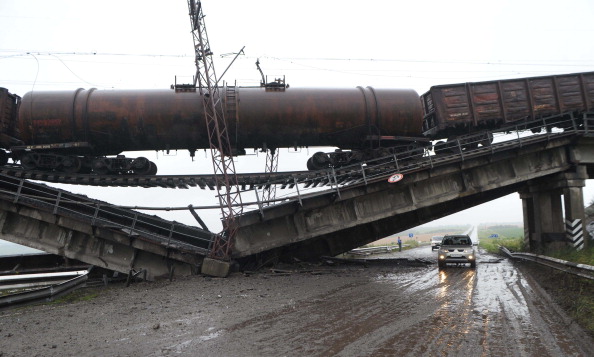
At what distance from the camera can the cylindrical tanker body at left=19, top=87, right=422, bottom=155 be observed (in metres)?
15.7

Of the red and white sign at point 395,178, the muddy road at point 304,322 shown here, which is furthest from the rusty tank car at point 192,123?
the muddy road at point 304,322

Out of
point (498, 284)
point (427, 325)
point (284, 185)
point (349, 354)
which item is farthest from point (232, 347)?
point (284, 185)

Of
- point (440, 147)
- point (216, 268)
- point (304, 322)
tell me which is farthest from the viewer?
point (440, 147)

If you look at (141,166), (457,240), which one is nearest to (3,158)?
(141,166)

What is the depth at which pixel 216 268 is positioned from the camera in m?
14.5

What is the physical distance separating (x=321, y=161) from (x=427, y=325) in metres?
10.7

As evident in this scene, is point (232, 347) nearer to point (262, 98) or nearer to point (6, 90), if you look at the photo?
point (262, 98)

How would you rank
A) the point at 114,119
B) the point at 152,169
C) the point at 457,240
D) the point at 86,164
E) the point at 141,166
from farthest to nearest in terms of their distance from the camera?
the point at 457,240 < the point at 152,169 < the point at 141,166 < the point at 86,164 < the point at 114,119

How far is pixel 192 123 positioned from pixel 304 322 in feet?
36.1

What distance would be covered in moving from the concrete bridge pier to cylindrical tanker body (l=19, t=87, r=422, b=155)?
24.5 feet

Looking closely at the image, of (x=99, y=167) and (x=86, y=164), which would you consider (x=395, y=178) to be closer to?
(x=99, y=167)

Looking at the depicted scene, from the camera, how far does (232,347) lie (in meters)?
6.00

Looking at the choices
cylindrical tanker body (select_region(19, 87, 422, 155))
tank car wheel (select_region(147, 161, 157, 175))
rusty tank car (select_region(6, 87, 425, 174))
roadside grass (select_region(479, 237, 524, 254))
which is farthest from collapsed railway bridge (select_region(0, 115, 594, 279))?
roadside grass (select_region(479, 237, 524, 254))

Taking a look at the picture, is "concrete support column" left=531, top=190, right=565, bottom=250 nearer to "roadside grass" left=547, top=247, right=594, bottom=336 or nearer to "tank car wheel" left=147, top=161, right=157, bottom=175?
"roadside grass" left=547, top=247, right=594, bottom=336
